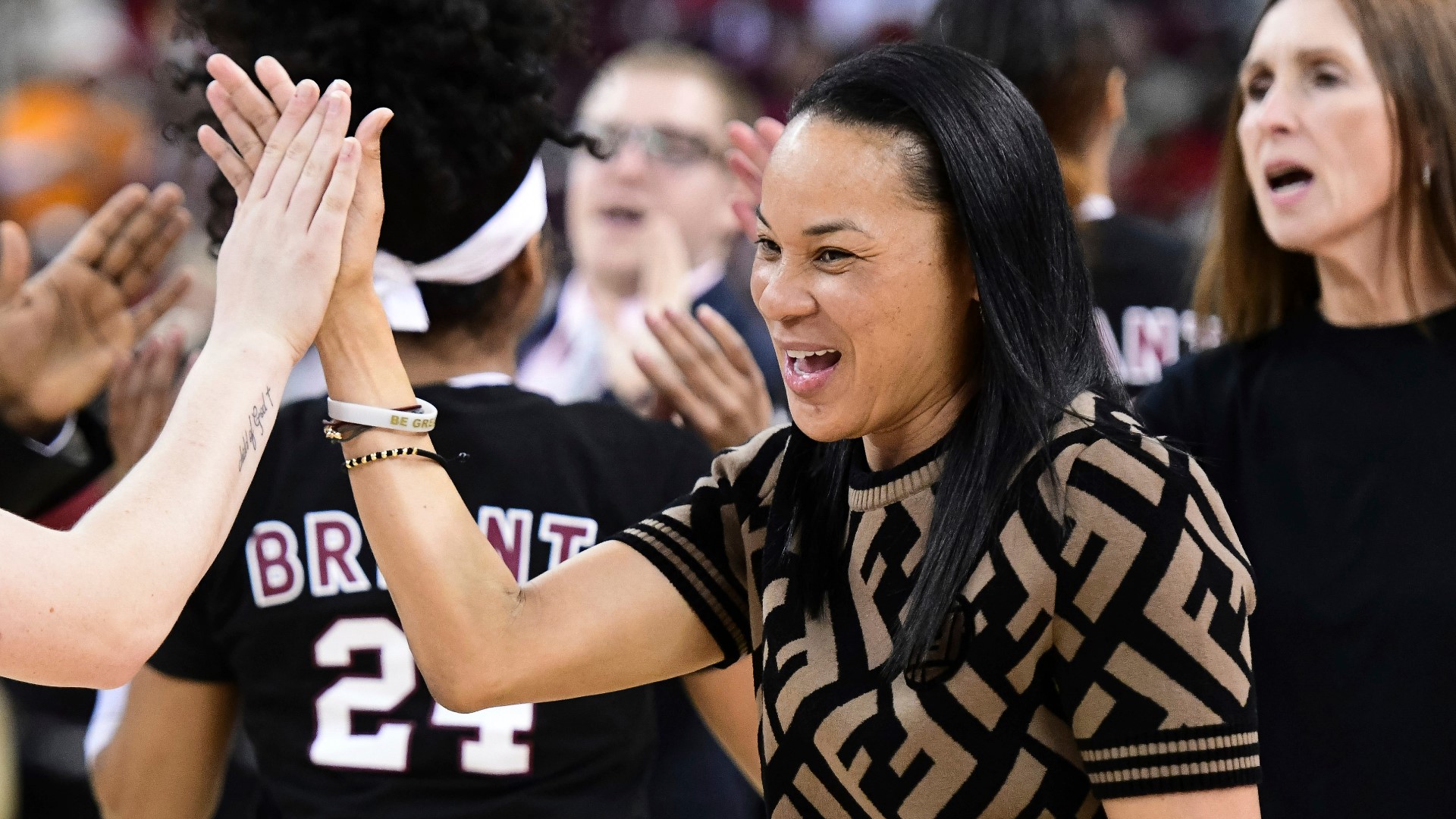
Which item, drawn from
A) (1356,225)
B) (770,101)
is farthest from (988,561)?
(770,101)

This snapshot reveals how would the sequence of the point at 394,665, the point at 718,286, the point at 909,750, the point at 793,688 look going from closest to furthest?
1. the point at 909,750
2. the point at 793,688
3. the point at 394,665
4. the point at 718,286

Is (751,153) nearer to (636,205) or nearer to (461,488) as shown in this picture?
(461,488)

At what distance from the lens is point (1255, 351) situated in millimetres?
2619

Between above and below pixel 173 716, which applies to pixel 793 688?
above

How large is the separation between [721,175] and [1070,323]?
352cm

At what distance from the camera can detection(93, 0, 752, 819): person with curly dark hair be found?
220cm

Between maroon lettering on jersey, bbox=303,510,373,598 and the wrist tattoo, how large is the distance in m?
0.44

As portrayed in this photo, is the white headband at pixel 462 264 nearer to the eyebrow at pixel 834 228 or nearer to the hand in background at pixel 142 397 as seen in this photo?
the hand in background at pixel 142 397

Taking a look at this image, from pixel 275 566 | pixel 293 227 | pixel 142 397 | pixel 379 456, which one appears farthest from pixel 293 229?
pixel 142 397

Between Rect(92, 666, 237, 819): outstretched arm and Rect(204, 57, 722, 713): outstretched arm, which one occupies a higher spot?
Rect(204, 57, 722, 713): outstretched arm

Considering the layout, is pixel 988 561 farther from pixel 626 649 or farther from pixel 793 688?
pixel 626 649

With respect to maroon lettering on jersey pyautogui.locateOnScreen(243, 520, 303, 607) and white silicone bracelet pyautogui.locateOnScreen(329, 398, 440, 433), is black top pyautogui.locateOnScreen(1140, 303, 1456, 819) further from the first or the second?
maroon lettering on jersey pyautogui.locateOnScreen(243, 520, 303, 607)

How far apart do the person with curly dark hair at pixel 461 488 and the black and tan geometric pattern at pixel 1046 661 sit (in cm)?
59

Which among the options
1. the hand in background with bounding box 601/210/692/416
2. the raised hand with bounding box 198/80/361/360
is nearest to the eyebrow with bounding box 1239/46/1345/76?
the raised hand with bounding box 198/80/361/360
